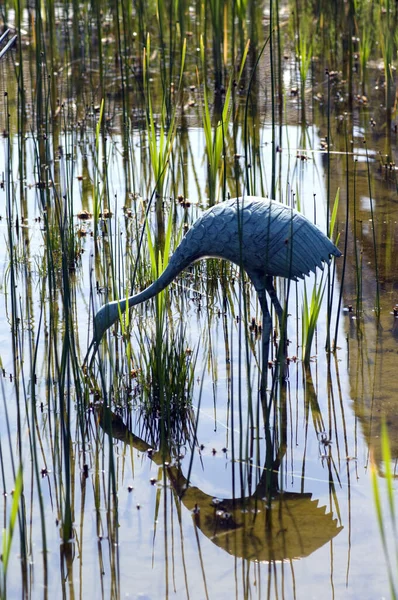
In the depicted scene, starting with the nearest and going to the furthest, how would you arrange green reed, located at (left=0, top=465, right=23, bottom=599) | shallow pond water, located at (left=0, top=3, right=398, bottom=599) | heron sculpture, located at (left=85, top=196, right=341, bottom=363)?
1. green reed, located at (left=0, top=465, right=23, bottom=599)
2. shallow pond water, located at (left=0, top=3, right=398, bottom=599)
3. heron sculpture, located at (left=85, top=196, right=341, bottom=363)

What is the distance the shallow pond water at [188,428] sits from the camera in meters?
2.66

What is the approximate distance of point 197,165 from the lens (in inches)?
237

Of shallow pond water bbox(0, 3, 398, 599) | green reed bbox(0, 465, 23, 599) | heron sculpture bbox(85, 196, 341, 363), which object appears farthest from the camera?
heron sculpture bbox(85, 196, 341, 363)

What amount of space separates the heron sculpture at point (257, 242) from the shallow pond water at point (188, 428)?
151 mm

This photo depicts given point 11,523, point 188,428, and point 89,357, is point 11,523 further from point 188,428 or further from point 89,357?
point 89,357

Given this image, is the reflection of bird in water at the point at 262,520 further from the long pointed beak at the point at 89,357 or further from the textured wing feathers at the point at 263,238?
the textured wing feathers at the point at 263,238

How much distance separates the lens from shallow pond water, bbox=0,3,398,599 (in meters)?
2.66

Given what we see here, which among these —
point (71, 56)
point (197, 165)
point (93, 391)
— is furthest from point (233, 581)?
point (71, 56)

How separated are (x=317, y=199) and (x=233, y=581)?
126 inches

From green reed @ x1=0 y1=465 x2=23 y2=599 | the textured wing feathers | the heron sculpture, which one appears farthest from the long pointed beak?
green reed @ x1=0 y1=465 x2=23 y2=599

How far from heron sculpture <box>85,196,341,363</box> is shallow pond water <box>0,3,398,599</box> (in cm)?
15

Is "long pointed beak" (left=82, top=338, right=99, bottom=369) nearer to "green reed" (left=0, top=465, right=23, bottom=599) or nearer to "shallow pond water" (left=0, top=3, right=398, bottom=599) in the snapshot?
"shallow pond water" (left=0, top=3, right=398, bottom=599)

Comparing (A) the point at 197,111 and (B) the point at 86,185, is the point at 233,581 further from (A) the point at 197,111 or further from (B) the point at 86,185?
(A) the point at 197,111

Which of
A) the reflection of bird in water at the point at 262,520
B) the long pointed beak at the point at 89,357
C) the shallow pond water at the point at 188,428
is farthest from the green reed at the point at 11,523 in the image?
the long pointed beak at the point at 89,357
